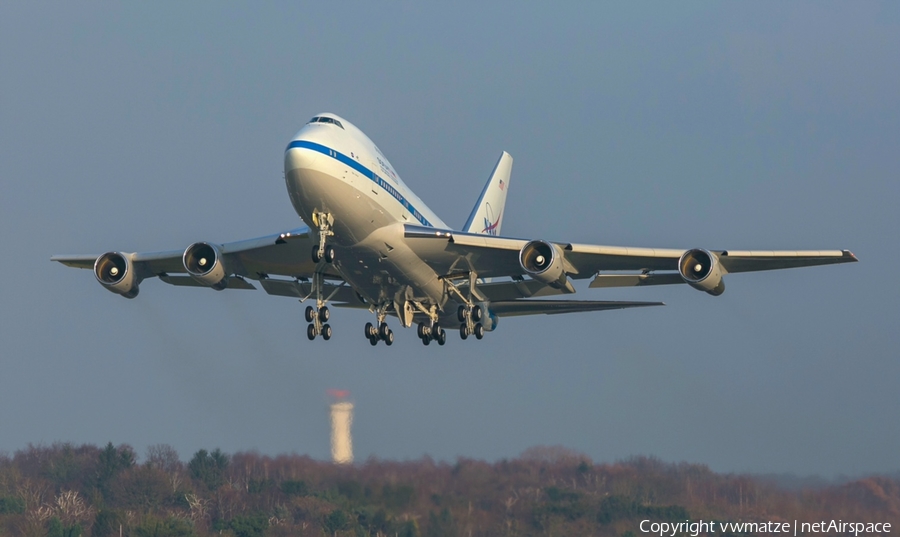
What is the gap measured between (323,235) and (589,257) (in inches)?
390

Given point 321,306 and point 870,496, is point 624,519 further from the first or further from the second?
point 321,306

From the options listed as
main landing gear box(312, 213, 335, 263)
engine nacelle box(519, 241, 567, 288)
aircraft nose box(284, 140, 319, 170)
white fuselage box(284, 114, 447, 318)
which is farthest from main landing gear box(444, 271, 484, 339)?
aircraft nose box(284, 140, 319, 170)

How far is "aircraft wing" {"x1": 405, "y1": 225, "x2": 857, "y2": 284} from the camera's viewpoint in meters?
41.2

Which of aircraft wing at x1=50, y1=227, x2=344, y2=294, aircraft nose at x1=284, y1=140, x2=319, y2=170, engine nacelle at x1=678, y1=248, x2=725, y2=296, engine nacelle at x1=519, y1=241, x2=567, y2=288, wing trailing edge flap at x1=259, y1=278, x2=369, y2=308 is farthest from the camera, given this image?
wing trailing edge flap at x1=259, y1=278, x2=369, y2=308

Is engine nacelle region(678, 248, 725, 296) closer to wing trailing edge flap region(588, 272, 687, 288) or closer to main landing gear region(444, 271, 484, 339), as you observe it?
wing trailing edge flap region(588, 272, 687, 288)

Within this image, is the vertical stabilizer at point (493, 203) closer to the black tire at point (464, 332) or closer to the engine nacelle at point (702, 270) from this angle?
the black tire at point (464, 332)

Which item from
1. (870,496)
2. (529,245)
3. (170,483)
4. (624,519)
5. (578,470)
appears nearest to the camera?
(529,245)

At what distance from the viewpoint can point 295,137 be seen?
37.7 meters

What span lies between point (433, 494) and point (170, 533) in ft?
45.3

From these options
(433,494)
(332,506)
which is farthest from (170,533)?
(433,494)

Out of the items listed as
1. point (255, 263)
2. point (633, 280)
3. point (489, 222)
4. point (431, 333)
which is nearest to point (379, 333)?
point (431, 333)

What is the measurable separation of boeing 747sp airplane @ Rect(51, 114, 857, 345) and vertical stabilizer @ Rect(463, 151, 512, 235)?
25.6ft

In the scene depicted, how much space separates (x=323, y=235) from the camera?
38.2m

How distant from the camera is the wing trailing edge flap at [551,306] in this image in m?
45.7
